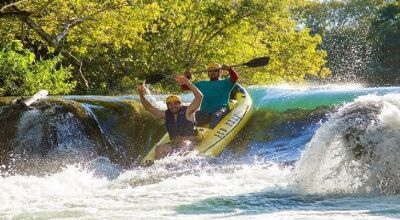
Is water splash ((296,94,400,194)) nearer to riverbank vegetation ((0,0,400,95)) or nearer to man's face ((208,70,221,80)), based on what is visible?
man's face ((208,70,221,80))

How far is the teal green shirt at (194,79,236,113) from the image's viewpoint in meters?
9.91

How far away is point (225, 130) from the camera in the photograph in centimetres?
955

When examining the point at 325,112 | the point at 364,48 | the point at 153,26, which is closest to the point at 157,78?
the point at 325,112

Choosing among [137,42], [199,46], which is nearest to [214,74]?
[137,42]

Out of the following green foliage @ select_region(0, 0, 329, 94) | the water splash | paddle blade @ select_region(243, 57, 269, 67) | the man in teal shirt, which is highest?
the water splash

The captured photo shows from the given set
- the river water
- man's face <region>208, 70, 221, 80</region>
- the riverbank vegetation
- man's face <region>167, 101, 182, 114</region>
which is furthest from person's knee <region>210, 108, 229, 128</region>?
the riverbank vegetation

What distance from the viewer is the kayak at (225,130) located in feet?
29.2

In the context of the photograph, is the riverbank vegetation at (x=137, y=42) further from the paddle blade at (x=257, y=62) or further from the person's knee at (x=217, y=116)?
the person's knee at (x=217, y=116)

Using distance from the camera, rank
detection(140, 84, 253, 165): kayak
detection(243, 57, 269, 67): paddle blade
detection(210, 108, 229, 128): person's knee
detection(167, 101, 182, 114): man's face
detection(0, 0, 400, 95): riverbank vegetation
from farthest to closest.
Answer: detection(0, 0, 400, 95): riverbank vegetation, detection(243, 57, 269, 67): paddle blade, detection(210, 108, 229, 128): person's knee, detection(140, 84, 253, 165): kayak, detection(167, 101, 182, 114): man's face

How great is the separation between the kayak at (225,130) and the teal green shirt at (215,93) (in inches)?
9.5

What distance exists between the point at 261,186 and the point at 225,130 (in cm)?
304

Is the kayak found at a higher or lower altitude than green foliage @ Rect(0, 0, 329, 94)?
higher

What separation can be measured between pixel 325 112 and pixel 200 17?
915 cm

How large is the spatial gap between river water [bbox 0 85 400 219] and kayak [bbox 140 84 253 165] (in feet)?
1.38
